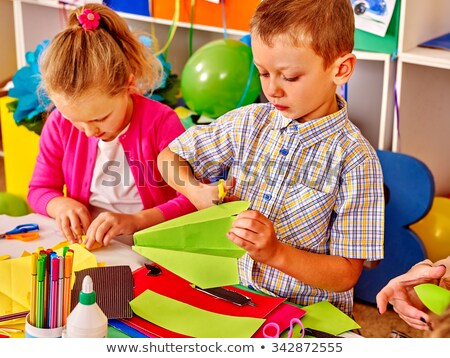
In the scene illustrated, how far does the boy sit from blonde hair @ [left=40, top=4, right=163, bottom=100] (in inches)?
7.4

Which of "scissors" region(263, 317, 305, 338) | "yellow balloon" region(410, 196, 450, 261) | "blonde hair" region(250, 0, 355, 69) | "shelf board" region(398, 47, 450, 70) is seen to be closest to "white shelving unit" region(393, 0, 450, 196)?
"shelf board" region(398, 47, 450, 70)

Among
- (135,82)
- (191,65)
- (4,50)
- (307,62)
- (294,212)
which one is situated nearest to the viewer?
(307,62)

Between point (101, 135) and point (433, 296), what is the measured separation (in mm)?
745

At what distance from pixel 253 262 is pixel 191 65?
93 cm

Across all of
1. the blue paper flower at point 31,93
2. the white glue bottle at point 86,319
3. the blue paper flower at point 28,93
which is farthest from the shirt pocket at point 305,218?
the blue paper flower at point 28,93

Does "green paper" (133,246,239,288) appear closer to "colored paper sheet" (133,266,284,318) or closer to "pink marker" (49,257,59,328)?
"colored paper sheet" (133,266,284,318)

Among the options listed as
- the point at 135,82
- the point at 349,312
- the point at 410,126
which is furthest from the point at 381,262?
the point at 135,82

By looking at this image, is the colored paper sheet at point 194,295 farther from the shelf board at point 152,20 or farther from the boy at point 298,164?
the shelf board at point 152,20

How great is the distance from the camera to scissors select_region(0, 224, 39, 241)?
123 cm

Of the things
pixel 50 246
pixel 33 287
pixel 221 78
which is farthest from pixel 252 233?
pixel 221 78

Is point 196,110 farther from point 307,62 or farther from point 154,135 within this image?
point 307,62

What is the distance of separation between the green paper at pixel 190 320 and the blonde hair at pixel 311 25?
400 mm
